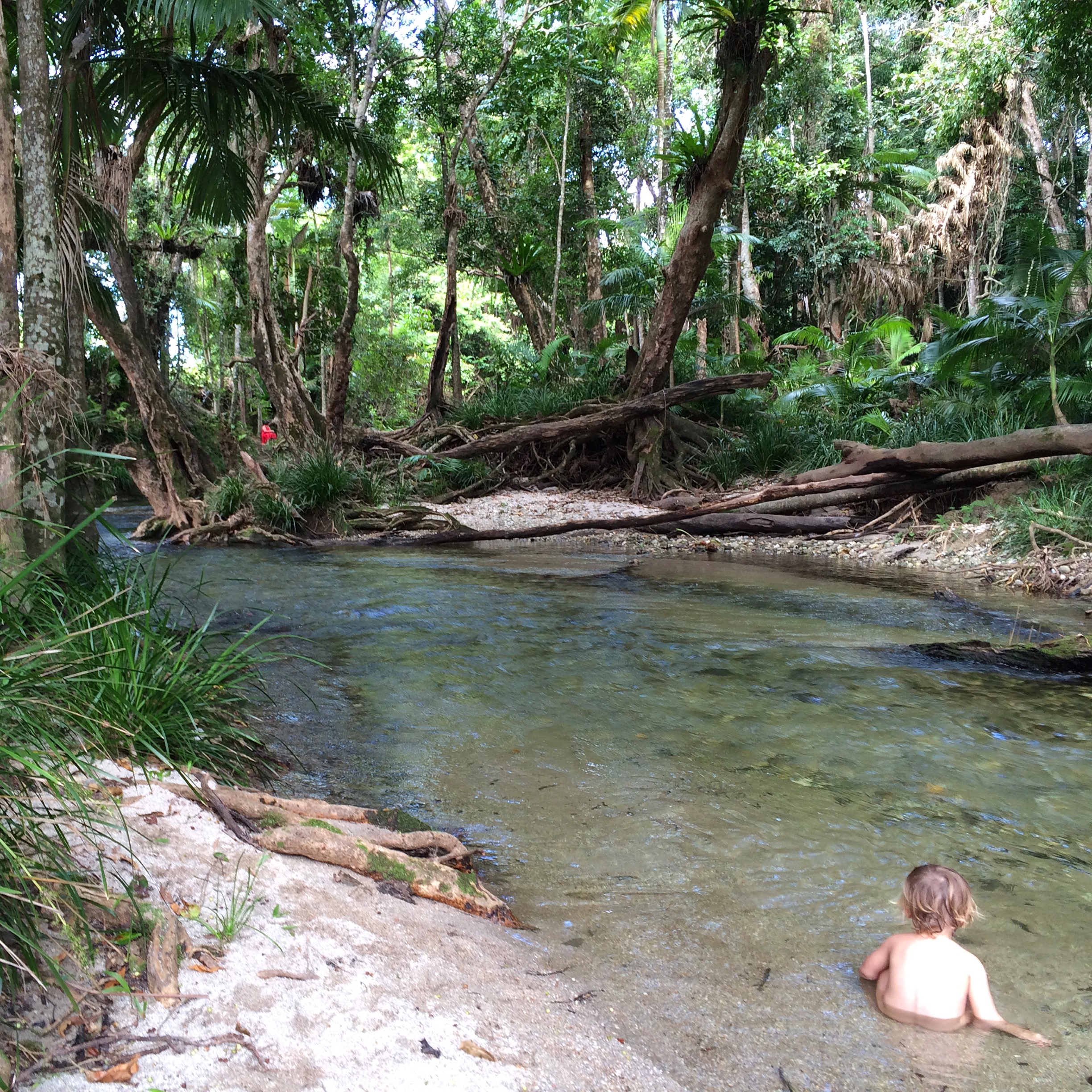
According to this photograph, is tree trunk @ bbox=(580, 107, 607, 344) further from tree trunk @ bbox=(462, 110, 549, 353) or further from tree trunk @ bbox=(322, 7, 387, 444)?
tree trunk @ bbox=(322, 7, 387, 444)

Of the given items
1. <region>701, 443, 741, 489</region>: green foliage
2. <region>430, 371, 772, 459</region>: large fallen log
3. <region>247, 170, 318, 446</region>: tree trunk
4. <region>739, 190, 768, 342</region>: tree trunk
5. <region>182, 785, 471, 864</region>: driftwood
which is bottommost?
<region>182, 785, 471, 864</region>: driftwood

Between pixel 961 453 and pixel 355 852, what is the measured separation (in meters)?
9.37

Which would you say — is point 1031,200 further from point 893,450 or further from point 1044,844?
point 1044,844

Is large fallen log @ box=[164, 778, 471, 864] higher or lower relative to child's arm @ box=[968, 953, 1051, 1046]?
higher

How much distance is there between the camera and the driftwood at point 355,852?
8.75 ft

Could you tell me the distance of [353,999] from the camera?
1.99m

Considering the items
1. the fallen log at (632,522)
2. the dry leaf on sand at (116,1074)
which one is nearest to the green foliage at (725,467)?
the fallen log at (632,522)

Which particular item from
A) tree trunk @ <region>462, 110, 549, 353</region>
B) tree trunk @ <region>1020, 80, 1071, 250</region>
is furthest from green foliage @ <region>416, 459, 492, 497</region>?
tree trunk @ <region>1020, 80, 1071, 250</region>

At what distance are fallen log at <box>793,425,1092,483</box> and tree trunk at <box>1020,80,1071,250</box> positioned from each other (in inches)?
573

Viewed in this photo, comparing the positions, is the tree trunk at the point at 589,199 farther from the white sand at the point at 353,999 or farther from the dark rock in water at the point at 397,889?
the white sand at the point at 353,999

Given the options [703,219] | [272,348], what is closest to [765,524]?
[703,219]

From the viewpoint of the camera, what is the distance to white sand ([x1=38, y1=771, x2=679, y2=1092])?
175 centimetres

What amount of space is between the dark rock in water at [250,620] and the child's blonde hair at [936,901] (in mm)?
4974

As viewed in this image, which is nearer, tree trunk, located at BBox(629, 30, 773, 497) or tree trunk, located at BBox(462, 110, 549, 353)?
tree trunk, located at BBox(629, 30, 773, 497)
